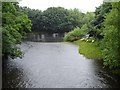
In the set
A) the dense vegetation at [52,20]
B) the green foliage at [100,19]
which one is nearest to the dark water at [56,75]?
the green foliage at [100,19]

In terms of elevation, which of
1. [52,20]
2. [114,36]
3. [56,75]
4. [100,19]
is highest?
[52,20]

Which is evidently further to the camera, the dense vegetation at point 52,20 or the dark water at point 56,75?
the dense vegetation at point 52,20

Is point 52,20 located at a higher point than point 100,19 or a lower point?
higher

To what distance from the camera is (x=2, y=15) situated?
13.8 meters

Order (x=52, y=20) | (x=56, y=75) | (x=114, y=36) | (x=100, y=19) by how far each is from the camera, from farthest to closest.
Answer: (x=52, y=20) → (x=100, y=19) → (x=56, y=75) → (x=114, y=36)

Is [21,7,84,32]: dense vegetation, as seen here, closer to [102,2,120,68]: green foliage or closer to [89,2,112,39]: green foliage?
[89,2,112,39]: green foliage

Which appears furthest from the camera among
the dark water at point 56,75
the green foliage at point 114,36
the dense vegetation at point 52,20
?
the dense vegetation at point 52,20

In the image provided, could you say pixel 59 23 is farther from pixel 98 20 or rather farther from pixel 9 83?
pixel 9 83

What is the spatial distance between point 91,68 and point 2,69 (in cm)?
614

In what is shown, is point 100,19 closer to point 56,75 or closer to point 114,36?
point 114,36

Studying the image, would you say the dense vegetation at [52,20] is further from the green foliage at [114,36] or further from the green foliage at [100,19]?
the green foliage at [114,36]

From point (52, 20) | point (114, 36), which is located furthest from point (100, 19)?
point (52, 20)

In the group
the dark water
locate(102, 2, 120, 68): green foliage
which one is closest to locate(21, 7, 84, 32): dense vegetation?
the dark water

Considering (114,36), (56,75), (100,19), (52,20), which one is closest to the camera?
(114,36)
